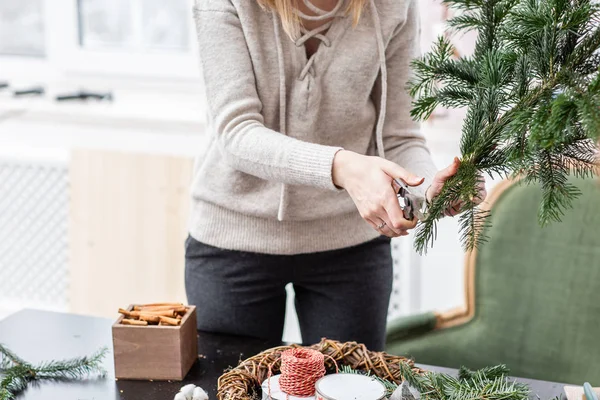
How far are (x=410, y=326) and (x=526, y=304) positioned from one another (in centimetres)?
26

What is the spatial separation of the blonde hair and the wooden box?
0.51 m

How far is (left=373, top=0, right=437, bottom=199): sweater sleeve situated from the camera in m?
1.38

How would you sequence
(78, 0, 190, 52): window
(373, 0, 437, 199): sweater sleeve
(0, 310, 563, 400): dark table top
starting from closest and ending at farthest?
(0, 310, 563, 400): dark table top, (373, 0, 437, 199): sweater sleeve, (78, 0, 190, 52): window

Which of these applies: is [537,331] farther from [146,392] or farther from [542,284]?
[146,392]

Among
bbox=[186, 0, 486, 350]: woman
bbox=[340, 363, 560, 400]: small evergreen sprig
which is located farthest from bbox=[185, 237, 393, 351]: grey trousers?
bbox=[340, 363, 560, 400]: small evergreen sprig

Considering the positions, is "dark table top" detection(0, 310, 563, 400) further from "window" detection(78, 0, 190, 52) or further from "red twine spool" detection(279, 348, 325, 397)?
"window" detection(78, 0, 190, 52)

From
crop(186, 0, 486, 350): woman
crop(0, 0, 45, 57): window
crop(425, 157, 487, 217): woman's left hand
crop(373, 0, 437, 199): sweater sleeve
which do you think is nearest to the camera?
crop(425, 157, 487, 217): woman's left hand

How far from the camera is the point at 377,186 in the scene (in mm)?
1066

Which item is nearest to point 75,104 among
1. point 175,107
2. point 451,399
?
point 175,107

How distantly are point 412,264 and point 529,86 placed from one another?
1.42m

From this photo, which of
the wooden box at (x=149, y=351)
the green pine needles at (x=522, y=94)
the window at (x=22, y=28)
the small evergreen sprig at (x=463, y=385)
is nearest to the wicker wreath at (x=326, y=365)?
the small evergreen sprig at (x=463, y=385)

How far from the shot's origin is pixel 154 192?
2.38 metres

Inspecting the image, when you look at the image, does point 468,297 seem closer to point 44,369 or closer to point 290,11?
point 290,11

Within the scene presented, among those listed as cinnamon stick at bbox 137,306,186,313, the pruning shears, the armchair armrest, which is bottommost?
the armchair armrest
